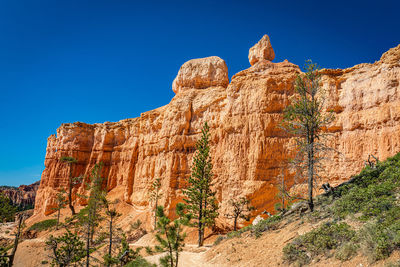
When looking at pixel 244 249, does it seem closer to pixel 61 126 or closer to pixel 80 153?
pixel 80 153

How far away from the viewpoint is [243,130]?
3341 centimetres

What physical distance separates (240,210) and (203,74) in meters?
25.0

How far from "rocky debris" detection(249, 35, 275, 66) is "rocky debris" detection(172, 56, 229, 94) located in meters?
6.45

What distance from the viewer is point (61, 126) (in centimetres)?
5956

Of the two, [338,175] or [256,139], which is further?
[256,139]

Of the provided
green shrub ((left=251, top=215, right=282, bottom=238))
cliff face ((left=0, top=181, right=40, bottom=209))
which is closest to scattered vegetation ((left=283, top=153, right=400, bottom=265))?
green shrub ((left=251, top=215, right=282, bottom=238))

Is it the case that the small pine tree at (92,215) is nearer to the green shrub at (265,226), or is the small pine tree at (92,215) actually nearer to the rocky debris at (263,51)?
the green shrub at (265,226)

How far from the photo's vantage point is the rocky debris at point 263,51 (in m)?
38.4

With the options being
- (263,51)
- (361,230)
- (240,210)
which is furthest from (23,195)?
(361,230)

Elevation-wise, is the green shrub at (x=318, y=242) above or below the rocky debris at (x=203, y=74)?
below

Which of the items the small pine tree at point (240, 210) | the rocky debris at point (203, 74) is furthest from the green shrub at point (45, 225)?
the small pine tree at point (240, 210)

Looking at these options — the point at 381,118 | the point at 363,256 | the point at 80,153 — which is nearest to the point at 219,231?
the point at 381,118

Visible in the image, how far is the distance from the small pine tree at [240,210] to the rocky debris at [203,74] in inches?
846

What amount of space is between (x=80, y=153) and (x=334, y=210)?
56.7 meters
